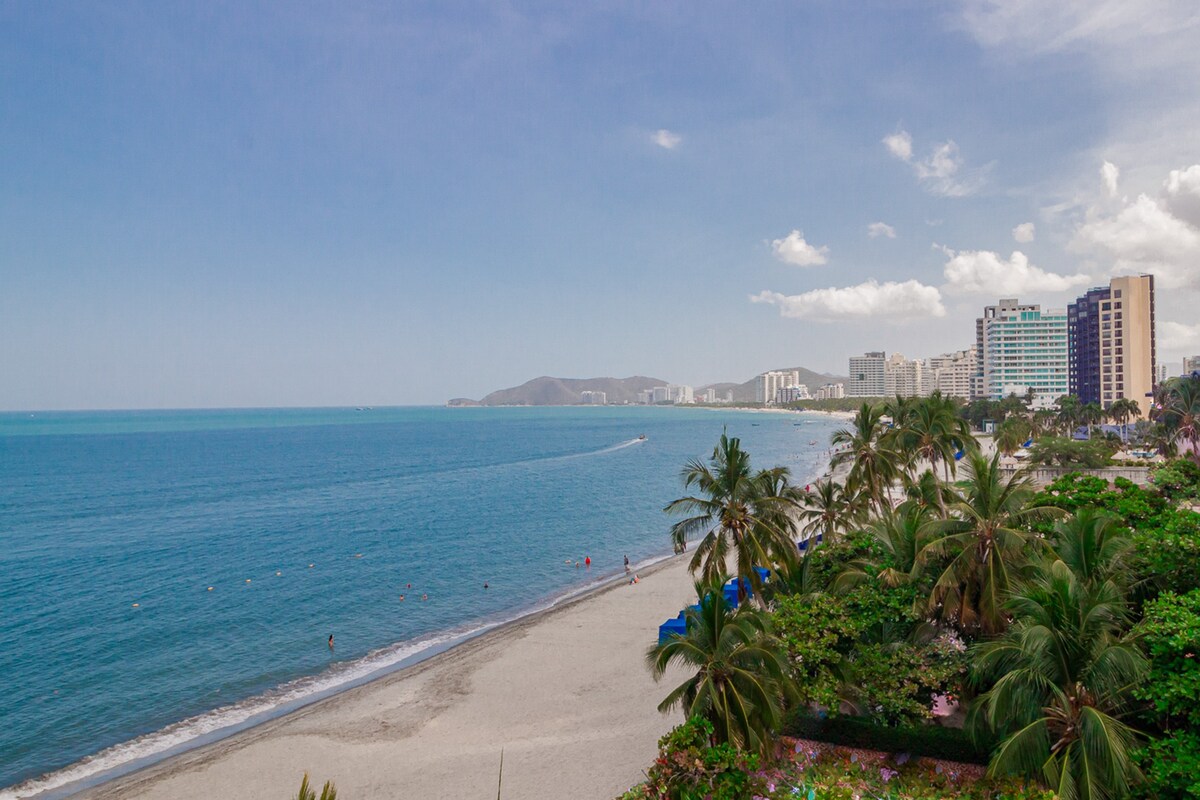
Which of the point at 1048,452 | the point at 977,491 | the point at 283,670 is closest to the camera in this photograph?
the point at 977,491

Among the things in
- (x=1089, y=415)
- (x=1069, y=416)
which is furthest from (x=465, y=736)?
(x=1069, y=416)

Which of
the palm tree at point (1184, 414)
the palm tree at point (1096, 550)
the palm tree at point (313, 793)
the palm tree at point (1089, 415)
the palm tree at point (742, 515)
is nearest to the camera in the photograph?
the palm tree at point (313, 793)

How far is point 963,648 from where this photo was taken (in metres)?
15.9

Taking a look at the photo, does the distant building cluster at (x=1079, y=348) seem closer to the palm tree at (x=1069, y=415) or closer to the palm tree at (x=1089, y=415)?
the palm tree at (x=1069, y=415)

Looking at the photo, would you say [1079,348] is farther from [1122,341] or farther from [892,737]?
[892,737]

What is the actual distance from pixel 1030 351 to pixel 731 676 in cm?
18595

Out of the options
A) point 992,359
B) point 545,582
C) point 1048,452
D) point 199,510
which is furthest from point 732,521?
point 992,359

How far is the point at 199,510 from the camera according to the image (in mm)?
68875

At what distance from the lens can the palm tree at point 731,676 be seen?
13172 millimetres

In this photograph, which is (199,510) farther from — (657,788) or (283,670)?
(657,788)

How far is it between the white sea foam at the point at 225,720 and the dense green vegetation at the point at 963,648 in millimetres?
15898

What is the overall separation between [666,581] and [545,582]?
7.76 meters

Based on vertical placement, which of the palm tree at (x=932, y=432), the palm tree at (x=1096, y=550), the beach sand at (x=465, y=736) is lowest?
the beach sand at (x=465, y=736)

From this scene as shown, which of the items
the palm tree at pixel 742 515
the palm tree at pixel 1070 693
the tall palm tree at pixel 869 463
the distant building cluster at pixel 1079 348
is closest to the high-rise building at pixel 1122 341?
the distant building cluster at pixel 1079 348
